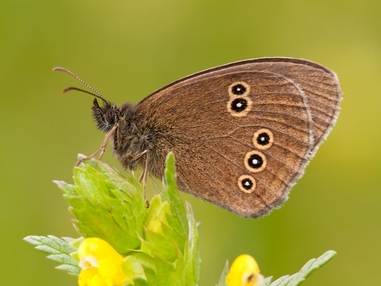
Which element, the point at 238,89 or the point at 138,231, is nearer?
the point at 138,231

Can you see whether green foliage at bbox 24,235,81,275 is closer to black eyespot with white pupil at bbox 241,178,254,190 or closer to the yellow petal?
the yellow petal

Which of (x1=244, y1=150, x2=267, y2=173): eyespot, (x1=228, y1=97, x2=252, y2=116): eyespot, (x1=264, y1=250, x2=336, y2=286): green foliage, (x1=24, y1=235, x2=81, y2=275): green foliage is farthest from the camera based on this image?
(x1=228, y1=97, x2=252, y2=116): eyespot

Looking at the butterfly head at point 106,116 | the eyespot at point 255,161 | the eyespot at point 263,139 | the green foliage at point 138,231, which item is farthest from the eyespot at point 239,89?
the green foliage at point 138,231

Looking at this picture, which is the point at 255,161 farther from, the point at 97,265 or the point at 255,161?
the point at 97,265

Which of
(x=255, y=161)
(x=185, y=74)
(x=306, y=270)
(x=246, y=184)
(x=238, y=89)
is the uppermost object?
(x=185, y=74)

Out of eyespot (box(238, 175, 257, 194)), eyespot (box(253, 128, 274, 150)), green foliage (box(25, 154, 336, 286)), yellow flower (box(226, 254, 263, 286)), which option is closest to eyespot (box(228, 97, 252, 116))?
eyespot (box(253, 128, 274, 150))

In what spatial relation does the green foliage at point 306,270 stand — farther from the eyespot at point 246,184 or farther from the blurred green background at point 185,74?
the blurred green background at point 185,74

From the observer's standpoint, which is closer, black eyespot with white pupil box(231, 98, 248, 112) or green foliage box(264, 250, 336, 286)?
green foliage box(264, 250, 336, 286)

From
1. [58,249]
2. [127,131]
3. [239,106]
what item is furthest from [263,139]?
[58,249]
